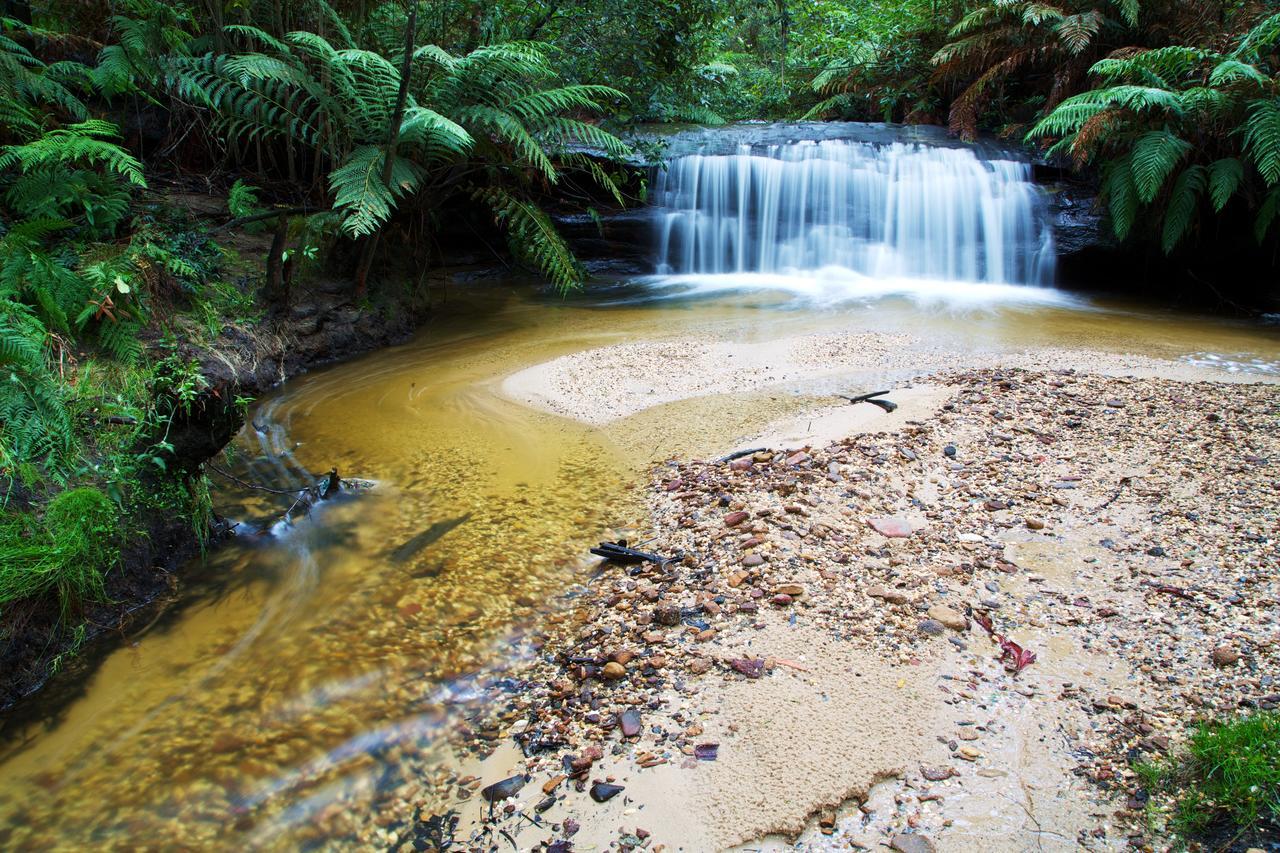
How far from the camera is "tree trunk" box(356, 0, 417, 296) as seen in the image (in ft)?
16.1

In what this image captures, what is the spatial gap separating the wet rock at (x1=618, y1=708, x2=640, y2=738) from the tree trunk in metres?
4.41

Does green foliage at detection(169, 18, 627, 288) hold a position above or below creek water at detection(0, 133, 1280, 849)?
above

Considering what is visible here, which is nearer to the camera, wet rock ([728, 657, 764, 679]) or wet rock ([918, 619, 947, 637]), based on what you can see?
wet rock ([728, 657, 764, 679])

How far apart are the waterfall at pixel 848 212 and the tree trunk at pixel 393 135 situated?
4.27 metres

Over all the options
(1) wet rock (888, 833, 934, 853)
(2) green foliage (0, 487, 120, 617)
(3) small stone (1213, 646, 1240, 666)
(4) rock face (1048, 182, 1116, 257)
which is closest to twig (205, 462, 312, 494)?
(2) green foliage (0, 487, 120, 617)

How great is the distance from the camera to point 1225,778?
171cm

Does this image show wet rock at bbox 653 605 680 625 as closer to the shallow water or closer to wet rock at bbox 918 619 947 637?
the shallow water

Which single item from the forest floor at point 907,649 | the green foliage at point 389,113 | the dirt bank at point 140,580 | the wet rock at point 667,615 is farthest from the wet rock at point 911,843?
the green foliage at point 389,113

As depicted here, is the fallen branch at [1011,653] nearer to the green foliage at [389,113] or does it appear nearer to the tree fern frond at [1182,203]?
the green foliage at [389,113]

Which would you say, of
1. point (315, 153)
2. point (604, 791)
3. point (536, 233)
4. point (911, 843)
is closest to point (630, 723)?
point (604, 791)

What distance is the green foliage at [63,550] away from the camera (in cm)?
259

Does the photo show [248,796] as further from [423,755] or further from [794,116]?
[794,116]

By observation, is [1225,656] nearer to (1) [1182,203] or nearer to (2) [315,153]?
(2) [315,153]

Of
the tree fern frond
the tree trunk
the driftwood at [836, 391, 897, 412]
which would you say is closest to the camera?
the driftwood at [836, 391, 897, 412]
